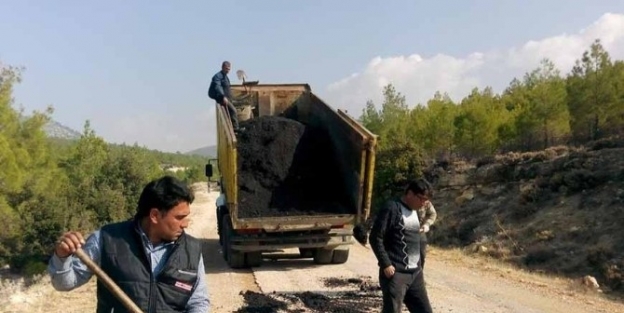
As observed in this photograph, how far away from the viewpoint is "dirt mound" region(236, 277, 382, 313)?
7863 millimetres

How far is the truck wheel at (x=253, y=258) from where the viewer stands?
1062 cm

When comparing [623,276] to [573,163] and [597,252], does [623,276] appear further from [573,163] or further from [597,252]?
[573,163]

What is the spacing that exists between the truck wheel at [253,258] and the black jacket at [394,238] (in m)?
5.66

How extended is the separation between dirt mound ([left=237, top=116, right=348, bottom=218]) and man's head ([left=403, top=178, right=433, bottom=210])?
4.91 meters

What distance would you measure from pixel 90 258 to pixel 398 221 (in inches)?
123

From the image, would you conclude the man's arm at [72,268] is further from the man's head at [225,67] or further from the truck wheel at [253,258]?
the man's head at [225,67]

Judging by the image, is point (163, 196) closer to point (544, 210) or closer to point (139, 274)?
point (139, 274)

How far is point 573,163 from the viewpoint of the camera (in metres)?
21.7

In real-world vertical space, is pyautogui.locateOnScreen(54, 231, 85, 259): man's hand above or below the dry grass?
above

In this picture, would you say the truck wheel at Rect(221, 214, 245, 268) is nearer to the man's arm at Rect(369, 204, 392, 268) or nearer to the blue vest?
the man's arm at Rect(369, 204, 392, 268)

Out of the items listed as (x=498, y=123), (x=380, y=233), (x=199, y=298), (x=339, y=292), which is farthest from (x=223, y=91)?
(x=498, y=123)

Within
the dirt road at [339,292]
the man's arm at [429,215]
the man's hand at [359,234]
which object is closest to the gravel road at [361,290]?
the dirt road at [339,292]

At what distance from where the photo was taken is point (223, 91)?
12.1 m

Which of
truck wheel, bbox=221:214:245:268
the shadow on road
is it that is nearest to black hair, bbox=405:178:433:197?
truck wheel, bbox=221:214:245:268
